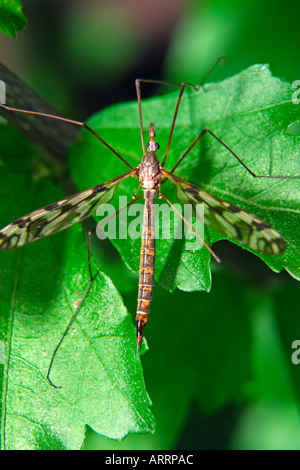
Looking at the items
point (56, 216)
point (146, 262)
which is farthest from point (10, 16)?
point (146, 262)

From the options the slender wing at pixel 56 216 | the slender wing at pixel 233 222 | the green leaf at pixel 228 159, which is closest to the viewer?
the slender wing at pixel 233 222

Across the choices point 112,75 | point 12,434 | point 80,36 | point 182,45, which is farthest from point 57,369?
point 80,36

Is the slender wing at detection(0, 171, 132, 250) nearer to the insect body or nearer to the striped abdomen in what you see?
the insect body

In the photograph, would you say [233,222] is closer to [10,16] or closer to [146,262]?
[146,262]

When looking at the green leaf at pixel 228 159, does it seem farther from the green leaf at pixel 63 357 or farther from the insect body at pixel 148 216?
the green leaf at pixel 63 357

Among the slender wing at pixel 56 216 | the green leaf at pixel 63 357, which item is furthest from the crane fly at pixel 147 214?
the green leaf at pixel 63 357

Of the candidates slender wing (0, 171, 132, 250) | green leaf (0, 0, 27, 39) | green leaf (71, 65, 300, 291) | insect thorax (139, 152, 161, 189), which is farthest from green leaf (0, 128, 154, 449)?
green leaf (0, 0, 27, 39)
